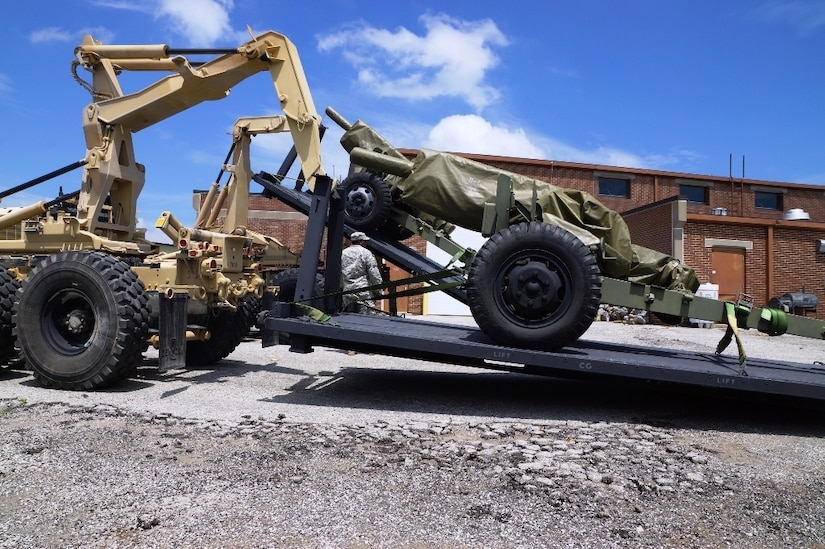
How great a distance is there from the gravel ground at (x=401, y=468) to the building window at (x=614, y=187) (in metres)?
22.7

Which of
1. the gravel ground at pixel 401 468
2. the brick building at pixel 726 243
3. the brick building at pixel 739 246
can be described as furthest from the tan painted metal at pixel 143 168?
the brick building at pixel 739 246

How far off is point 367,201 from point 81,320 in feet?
15.0

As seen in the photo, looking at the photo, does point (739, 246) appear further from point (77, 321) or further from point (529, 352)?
point (77, 321)

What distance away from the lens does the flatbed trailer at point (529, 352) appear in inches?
193

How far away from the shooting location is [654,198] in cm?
2780

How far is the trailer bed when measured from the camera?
192 inches

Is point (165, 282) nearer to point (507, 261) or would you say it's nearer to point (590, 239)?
point (507, 261)

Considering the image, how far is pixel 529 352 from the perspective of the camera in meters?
5.09

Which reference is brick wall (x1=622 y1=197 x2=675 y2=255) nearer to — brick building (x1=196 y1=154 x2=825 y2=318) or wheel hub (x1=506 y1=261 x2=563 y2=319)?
brick building (x1=196 y1=154 x2=825 y2=318)

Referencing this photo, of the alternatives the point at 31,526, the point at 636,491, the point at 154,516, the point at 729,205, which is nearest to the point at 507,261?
the point at 636,491

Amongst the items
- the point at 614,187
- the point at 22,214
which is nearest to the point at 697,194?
the point at 614,187

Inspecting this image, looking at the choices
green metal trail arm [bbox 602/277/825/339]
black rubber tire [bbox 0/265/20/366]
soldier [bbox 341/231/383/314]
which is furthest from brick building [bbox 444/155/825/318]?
black rubber tire [bbox 0/265/20/366]

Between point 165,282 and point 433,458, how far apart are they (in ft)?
12.9

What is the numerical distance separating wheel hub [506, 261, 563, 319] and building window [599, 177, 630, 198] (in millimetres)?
23681
